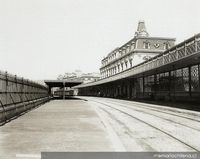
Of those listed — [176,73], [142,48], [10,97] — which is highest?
[142,48]

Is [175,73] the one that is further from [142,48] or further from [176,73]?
[142,48]

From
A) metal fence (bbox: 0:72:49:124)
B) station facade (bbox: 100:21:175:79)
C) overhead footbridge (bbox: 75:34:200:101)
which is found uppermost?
station facade (bbox: 100:21:175:79)

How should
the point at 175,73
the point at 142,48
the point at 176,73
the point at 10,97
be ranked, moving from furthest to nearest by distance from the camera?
the point at 142,48, the point at 175,73, the point at 176,73, the point at 10,97

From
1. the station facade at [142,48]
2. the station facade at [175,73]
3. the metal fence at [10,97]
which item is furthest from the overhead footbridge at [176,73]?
the station facade at [142,48]

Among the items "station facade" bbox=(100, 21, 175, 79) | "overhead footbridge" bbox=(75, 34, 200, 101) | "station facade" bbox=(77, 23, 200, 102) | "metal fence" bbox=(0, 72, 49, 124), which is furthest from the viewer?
"station facade" bbox=(100, 21, 175, 79)

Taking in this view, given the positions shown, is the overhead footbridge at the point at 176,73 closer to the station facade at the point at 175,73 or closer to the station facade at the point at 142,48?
the station facade at the point at 175,73

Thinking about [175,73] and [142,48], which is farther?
[142,48]

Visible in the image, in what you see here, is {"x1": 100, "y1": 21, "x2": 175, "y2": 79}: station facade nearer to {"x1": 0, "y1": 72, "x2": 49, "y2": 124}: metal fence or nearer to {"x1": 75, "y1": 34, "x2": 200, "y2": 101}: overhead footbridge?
{"x1": 75, "y1": 34, "x2": 200, "y2": 101}: overhead footbridge

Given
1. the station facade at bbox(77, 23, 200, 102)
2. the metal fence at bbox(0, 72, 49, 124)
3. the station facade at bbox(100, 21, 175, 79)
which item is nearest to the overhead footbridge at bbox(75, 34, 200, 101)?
the station facade at bbox(77, 23, 200, 102)

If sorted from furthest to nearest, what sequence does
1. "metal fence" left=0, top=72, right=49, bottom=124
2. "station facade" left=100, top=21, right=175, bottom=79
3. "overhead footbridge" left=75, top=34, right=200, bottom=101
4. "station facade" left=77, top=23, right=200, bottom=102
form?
1. "station facade" left=100, top=21, right=175, bottom=79
2. "station facade" left=77, top=23, right=200, bottom=102
3. "overhead footbridge" left=75, top=34, right=200, bottom=101
4. "metal fence" left=0, top=72, right=49, bottom=124

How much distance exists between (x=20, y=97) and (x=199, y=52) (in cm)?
1220

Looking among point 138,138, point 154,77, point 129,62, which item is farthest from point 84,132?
point 129,62

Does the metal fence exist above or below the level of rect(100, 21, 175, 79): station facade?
below

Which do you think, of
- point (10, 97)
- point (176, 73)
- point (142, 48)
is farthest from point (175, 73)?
point (142, 48)
